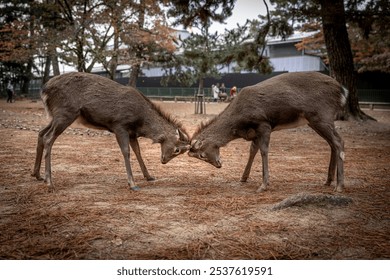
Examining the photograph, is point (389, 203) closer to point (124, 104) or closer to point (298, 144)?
point (124, 104)

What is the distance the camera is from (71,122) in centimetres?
477

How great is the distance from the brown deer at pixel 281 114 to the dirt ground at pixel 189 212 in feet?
1.60

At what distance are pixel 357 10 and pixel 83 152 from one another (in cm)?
683

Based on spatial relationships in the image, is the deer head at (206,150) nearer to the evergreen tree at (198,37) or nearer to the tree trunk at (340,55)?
the evergreen tree at (198,37)

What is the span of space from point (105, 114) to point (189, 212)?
1872 mm

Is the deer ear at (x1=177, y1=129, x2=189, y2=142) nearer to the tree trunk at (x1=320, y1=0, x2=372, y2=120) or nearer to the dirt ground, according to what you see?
the dirt ground

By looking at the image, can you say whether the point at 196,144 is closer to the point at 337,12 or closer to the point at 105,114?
the point at 105,114

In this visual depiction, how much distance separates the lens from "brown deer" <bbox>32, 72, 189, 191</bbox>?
4727 mm

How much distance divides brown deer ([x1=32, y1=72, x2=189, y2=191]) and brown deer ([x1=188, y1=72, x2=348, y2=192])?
0.45 metres

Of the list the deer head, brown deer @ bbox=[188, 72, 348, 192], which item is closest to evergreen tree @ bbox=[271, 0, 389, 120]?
brown deer @ bbox=[188, 72, 348, 192]

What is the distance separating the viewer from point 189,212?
359 centimetres

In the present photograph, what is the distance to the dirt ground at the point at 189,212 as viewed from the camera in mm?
2662

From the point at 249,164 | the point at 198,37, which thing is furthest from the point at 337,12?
the point at 198,37

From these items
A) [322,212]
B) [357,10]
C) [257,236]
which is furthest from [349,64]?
[257,236]
